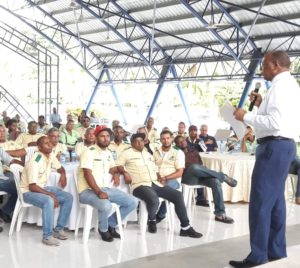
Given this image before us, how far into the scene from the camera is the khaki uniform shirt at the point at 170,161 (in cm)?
554

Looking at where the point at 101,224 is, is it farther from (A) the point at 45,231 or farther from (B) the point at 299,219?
(B) the point at 299,219

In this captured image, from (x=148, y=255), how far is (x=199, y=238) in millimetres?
822

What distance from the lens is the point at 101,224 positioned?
4621 mm

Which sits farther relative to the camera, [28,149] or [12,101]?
[12,101]

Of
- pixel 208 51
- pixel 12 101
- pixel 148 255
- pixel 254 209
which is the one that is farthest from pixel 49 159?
pixel 12 101

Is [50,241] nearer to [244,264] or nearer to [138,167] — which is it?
[138,167]

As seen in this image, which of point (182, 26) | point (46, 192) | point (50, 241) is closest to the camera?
point (50, 241)

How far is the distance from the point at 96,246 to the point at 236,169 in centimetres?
278

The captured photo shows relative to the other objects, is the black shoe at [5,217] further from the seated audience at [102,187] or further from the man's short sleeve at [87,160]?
the man's short sleeve at [87,160]

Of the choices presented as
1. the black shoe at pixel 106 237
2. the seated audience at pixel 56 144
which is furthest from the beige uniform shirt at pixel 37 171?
the seated audience at pixel 56 144

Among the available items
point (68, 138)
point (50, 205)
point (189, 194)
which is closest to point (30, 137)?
point (68, 138)

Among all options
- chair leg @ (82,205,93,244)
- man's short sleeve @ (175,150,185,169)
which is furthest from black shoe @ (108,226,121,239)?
man's short sleeve @ (175,150,185,169)

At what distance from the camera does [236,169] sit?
6617 millimetres

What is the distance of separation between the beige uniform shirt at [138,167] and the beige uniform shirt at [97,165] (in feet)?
0.67
